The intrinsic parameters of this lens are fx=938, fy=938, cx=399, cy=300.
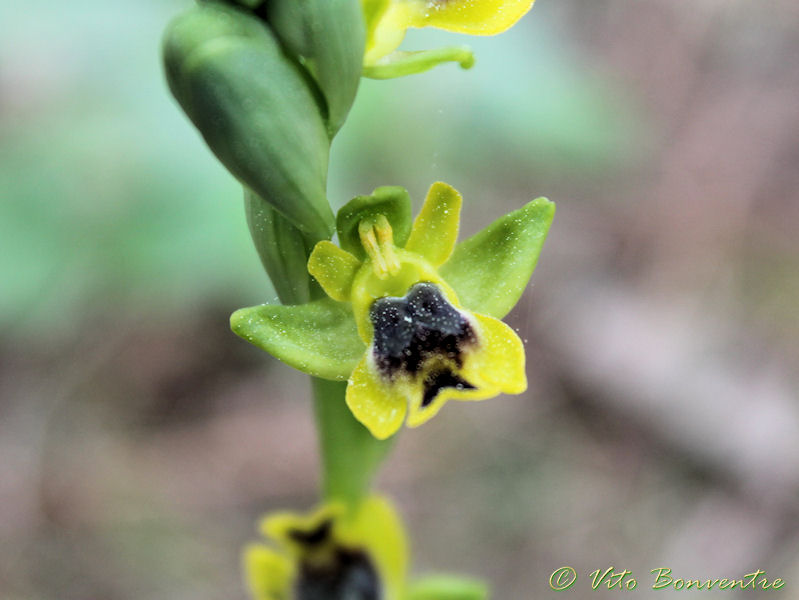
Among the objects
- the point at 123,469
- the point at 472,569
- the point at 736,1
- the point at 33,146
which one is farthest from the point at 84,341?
the point at 736,1

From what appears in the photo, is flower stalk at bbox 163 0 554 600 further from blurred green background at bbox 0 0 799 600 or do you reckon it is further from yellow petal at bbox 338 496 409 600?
blurred green background at bbox 0 0 799 600

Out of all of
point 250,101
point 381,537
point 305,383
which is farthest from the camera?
point 305,383

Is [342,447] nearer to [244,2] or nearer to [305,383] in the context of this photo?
[244,2]

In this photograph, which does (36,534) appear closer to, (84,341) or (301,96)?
(84,341)

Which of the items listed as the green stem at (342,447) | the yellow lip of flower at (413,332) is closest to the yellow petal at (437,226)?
the yellow lip of flower at (413,332)

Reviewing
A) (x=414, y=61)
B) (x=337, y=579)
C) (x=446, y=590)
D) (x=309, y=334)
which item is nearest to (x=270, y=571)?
(x=337, y=579)
